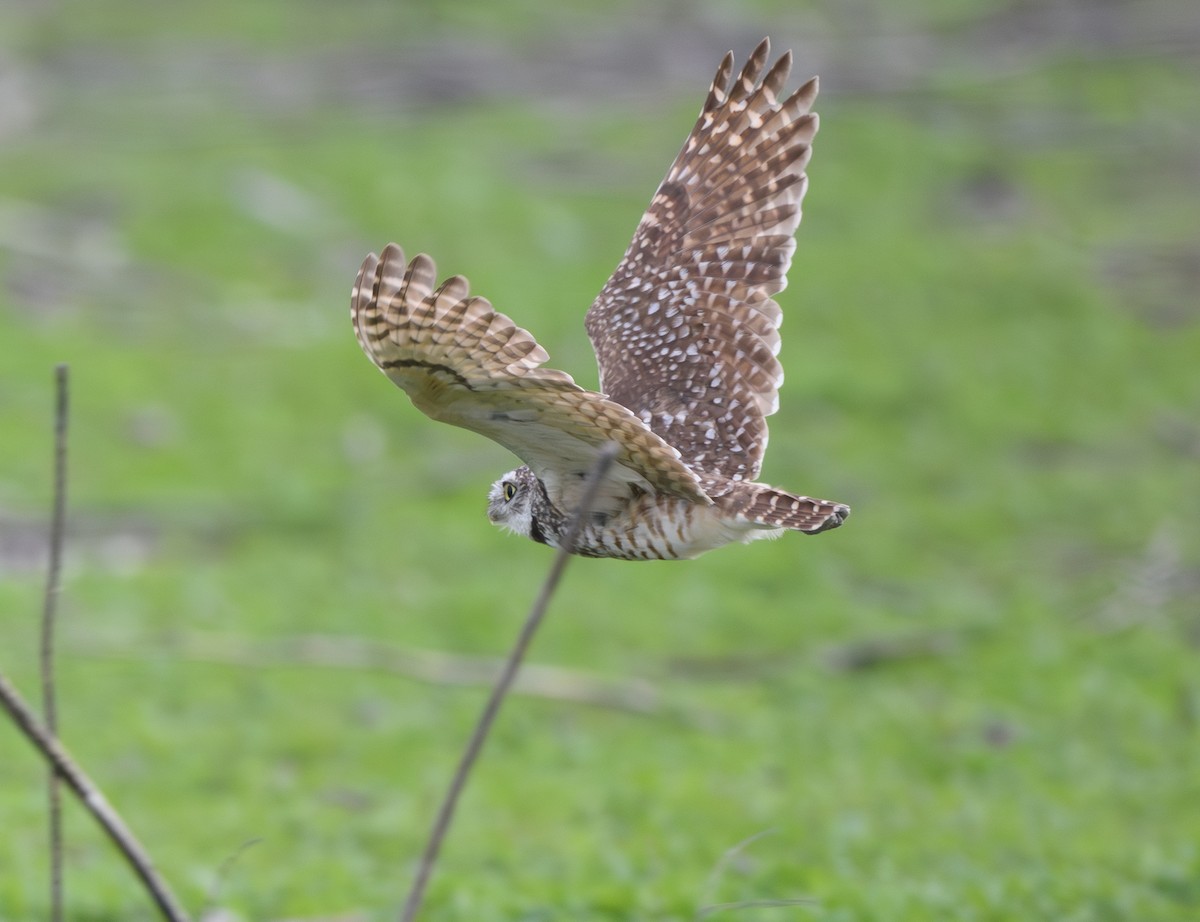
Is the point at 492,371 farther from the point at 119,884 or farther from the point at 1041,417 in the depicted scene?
the point at 1041,417

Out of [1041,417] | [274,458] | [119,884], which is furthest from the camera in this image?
[1041,417]

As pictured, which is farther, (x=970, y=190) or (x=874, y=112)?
(x=874, y=112)

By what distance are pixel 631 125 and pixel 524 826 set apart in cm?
1866

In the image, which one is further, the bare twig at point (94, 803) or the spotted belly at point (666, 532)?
the spotted belly at point (666, 532)

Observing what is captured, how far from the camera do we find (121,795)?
34.3 ft

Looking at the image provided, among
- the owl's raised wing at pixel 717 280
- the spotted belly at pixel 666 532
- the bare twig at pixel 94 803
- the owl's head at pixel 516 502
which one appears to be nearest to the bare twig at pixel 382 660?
the owl's raised wing at pixel 717 280

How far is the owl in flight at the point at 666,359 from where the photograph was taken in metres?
3.79

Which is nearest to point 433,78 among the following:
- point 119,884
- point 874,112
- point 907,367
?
point 874,112

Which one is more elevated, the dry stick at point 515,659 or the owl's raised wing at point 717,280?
the owl's raised wing at point 717,280

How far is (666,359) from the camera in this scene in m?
5.27

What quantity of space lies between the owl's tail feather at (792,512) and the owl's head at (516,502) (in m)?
0.59

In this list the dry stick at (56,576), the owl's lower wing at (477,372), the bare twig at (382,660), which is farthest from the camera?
the bare twig at (382,660)

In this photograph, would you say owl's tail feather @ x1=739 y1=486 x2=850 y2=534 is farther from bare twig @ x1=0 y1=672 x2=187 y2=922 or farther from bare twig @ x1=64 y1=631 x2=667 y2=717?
bare twig @ x1=64 y1=631 x2=667 y2=717

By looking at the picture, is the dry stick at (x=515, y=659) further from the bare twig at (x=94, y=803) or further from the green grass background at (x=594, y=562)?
the green grass background at (x=594, y=562)
